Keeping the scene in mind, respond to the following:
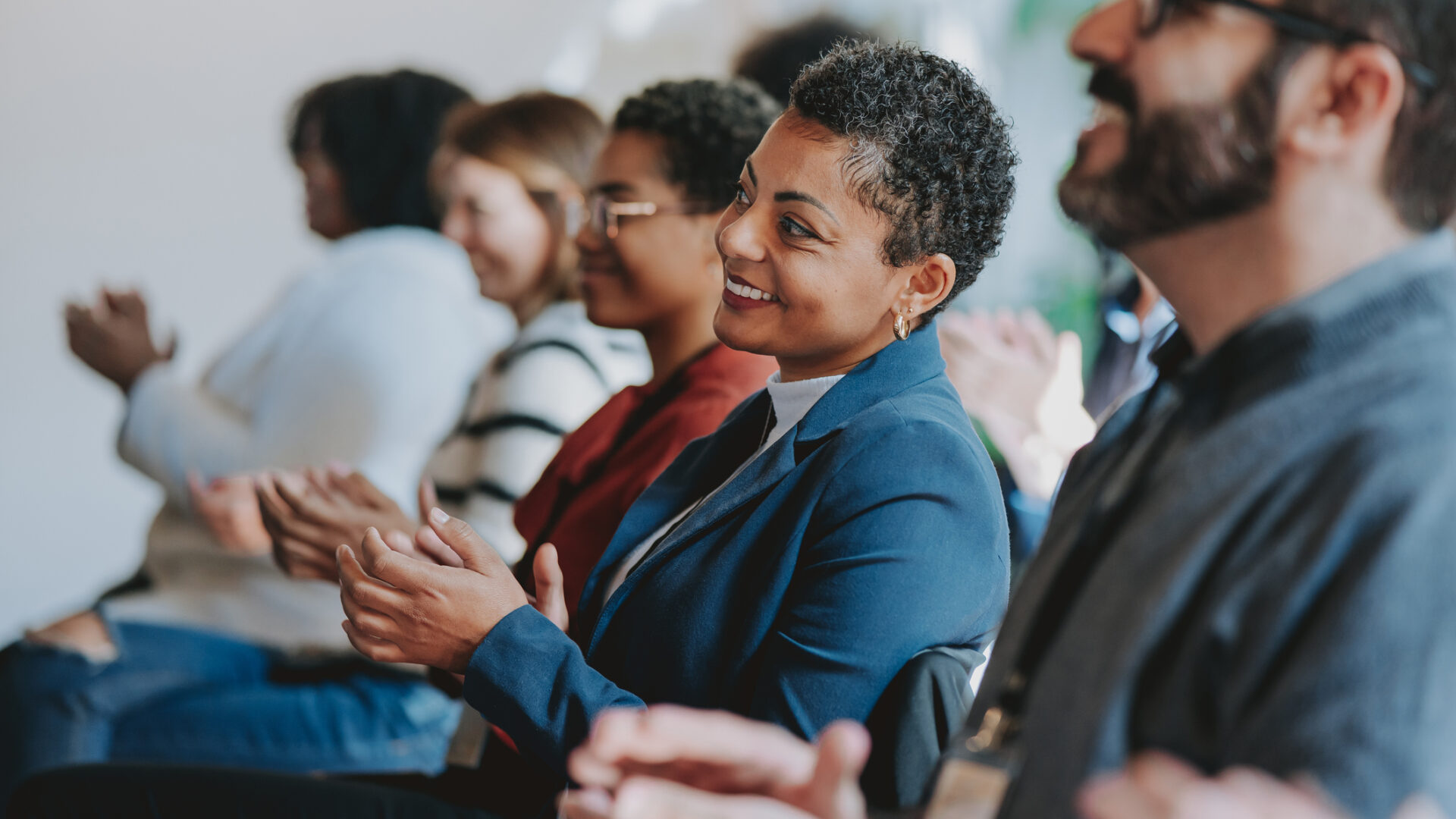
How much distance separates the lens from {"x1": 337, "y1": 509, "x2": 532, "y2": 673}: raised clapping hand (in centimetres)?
109

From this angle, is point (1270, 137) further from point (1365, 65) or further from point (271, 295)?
point (271, 295)

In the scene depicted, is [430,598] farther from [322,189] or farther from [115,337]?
[322,189]

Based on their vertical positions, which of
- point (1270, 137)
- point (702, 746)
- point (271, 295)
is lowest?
point (271, 295)

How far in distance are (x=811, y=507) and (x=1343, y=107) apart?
1.75 ft

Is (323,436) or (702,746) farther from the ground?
(702,746)

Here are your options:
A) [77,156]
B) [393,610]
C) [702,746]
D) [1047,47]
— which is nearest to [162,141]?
[77,156]

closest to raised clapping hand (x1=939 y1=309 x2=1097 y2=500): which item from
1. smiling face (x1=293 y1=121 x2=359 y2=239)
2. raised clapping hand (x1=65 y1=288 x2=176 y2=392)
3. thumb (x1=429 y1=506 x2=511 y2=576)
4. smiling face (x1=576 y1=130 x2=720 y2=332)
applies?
smiling face (x1=576 y1=130 x2=720 y2=332)

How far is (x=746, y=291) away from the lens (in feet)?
4.03

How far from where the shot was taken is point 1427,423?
24.7 inches

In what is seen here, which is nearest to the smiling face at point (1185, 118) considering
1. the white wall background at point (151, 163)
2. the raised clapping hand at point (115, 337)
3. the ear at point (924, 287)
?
the ear at point (924, 287)

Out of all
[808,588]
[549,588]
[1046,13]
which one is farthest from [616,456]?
[1046,13]

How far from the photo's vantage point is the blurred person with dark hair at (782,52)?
8.23ft

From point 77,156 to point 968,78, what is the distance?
3.80 m

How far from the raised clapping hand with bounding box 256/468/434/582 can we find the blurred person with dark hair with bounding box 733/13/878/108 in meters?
A: 1.22
